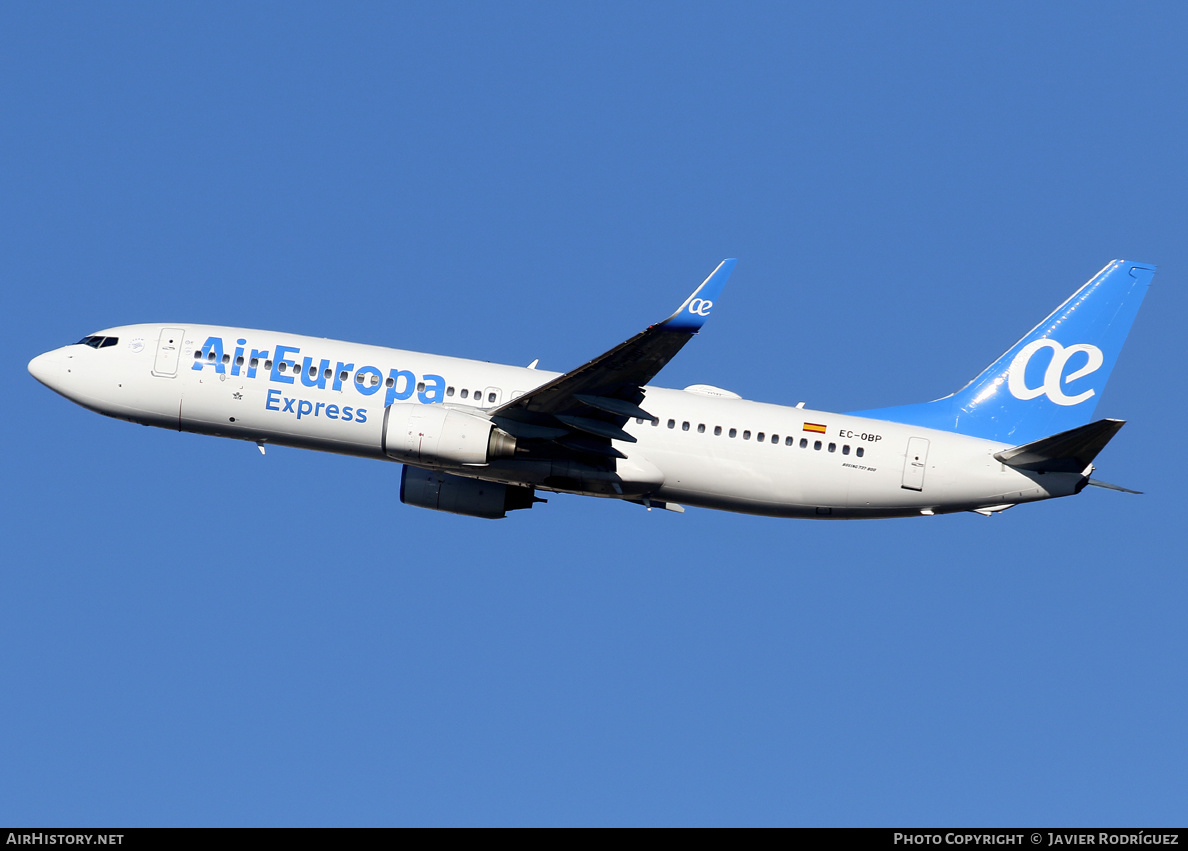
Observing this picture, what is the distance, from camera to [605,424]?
37344 millimetres

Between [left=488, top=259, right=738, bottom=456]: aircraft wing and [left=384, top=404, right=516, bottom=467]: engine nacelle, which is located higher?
[left=488, top=259, right=738, bottom=456]: aircraft wing

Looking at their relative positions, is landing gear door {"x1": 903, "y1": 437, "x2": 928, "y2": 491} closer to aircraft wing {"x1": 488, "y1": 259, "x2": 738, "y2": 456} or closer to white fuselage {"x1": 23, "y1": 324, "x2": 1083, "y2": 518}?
white fuselage {"x1": 23, "y1": 324, "x2": 1083, "y2": 518}

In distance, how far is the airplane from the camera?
123 feet

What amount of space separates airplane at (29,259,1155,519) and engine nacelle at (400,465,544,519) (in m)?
0.05

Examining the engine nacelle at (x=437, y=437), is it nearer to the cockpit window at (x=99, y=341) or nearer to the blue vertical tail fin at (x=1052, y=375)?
the cockpit window at (x=99, y=341)

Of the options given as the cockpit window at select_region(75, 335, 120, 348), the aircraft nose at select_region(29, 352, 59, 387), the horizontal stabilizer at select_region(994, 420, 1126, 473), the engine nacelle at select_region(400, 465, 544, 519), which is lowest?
the engine nacelle at select_region(400, 465, 544, 519)

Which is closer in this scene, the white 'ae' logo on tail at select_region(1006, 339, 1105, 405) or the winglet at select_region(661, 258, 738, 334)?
the winglet at select_region(661, 258, 738, 334)

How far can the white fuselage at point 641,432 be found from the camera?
3841cm

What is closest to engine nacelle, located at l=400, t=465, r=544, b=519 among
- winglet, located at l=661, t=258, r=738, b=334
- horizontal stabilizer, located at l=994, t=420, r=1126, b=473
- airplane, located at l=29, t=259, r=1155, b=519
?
airplane, located at l=29, t=259, r=1155, b=519

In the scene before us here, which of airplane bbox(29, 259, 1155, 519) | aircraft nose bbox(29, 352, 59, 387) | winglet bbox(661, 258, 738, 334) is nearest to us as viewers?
winglet bbox(661, 258, 738, 334)

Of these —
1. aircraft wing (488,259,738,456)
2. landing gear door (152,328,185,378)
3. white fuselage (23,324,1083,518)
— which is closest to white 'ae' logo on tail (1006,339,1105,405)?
white fuselage (23,324,1083,518)

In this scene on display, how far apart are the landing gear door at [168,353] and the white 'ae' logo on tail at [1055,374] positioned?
25476 millimetres

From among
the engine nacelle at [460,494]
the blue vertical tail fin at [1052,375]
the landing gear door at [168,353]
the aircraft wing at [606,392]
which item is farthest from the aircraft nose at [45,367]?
the blue vertical tail fin at [1052,375]

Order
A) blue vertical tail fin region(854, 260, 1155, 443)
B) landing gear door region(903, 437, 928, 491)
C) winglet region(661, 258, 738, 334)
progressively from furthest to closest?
blue vertical tail fin region(854, 260, 1155, 443) → landing gear door region(903, 437, 928, 491) → winglet region(661, 258, 738, 334)
